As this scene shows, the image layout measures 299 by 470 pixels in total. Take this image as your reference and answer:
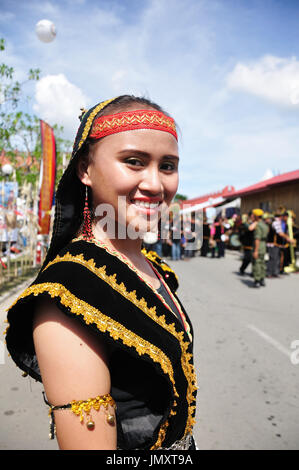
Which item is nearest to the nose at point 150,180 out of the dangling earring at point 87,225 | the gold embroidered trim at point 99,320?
the dangling earring at point 87,225

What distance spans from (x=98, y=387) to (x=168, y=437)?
0.41 m

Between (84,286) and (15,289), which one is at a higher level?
(84,286)

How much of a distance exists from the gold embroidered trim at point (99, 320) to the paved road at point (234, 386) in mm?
429

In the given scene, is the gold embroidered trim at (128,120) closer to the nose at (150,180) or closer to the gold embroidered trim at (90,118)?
the gold embroidered trim at (90,118)

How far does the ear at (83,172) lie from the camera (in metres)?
1.12

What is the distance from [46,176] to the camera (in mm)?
8461

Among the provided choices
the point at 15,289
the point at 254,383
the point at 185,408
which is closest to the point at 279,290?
the point at 254,383

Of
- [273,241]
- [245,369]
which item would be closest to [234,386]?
[245,369]

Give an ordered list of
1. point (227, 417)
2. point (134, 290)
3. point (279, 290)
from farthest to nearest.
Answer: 1. point (279, 290)
2. point (227, 417)
3. point (134, 290)

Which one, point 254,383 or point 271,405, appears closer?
point 271,405

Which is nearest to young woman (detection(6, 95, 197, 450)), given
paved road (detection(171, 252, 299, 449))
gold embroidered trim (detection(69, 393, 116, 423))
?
gold embroidered trim (detection(69, 393, 116, 423))

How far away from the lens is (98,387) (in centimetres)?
84

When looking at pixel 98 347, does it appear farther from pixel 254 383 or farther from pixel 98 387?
pixel 254 383

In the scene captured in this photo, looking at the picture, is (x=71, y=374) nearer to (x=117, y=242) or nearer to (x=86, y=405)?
(x=86, y=405)
